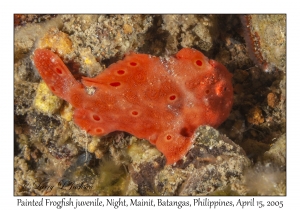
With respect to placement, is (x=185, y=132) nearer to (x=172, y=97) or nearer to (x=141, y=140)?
(x=172, y=97)

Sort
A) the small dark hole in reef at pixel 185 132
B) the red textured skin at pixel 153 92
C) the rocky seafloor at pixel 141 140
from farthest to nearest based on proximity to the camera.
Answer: the small dark hole in reef at pixel 185 132
the red textured skin at pixel 153 92
the rocky seafloor at pixel 141 140

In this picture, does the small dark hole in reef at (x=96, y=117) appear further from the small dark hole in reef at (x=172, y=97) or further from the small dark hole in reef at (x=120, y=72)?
the small dark hole in reef at (x=172, y=97)

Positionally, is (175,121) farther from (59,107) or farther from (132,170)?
(59,107)

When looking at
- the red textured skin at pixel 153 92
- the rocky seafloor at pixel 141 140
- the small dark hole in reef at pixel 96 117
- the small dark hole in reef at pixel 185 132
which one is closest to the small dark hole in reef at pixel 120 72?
the red textured skin at pixel 153 92

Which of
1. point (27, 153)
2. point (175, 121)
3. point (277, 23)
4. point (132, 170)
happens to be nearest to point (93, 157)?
point (132, 170)

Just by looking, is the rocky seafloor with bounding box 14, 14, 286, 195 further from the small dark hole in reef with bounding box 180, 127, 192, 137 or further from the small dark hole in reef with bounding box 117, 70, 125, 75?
the small dark hole in reef with bounding box 180, 127, 192, 137
